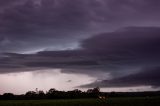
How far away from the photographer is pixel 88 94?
159375mm

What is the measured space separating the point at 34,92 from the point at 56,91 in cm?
1015

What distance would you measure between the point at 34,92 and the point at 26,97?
6993 millimetres

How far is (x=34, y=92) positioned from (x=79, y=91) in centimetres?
1999

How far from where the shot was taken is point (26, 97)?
483ft

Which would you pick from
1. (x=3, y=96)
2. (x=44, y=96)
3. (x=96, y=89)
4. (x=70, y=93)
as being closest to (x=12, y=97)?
(x=3, y=96)

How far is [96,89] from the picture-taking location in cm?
15912

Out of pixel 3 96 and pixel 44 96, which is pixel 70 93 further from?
pixel 3 96

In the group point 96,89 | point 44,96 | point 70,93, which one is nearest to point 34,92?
point 44,96

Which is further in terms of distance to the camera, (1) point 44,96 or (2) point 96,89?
(2) point 96,89

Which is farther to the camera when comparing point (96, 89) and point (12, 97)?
point (96, 89)

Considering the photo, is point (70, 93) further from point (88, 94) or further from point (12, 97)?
point (12, 97)

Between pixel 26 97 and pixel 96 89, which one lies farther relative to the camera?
pixel 96 89

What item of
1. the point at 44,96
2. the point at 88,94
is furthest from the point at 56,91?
the point at 88,94

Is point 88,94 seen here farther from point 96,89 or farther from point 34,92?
point 34,92
